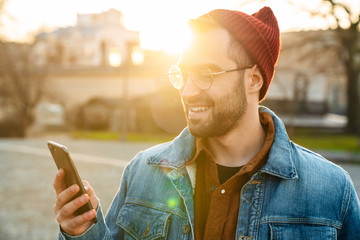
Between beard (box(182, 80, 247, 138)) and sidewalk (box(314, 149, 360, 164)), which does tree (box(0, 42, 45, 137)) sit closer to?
→ sidewalk (box(314, 149, 360, 164))

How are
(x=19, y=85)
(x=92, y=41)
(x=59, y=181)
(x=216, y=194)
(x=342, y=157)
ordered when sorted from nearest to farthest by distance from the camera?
(x=59, y=181) → (x=216, y=194) → (x=342, y=157) → (x=19, y=85) → (x=92, y=41)

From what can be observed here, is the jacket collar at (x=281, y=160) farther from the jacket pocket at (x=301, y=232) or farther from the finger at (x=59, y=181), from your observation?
the finger at (x=59, y=181)

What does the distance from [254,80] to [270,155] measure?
48 cm

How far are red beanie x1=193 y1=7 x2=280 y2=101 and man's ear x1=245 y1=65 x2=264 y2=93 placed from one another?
0.03 meters

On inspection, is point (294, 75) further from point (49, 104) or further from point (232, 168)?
point (232, 168)

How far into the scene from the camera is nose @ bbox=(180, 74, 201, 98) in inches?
93.1

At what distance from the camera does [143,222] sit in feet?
7.76

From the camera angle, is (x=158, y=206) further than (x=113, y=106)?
No

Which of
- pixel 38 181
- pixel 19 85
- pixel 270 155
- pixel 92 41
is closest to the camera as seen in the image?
pixel 270 155

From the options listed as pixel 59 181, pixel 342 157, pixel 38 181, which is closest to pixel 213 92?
pixel 59 181

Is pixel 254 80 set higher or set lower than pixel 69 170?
higher

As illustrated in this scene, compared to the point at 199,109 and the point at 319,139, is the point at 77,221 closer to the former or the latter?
the point at 199,109

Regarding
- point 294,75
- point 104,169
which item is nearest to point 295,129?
point 294,75

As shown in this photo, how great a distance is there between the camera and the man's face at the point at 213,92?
2.34 metres
